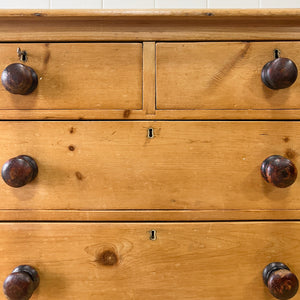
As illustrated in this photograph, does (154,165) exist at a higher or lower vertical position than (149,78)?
lower

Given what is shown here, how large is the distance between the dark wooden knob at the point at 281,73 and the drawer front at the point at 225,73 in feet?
0.12

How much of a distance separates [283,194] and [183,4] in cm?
74

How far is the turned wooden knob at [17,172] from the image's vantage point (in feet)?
1.52

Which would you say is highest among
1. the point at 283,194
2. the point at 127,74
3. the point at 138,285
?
the point at 127,74

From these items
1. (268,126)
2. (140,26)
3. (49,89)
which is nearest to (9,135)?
(49,89)

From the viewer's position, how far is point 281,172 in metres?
0.46

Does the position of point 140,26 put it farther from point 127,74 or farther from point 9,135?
point 9,135

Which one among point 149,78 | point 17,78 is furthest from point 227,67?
point 17,78

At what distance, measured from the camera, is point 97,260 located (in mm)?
527

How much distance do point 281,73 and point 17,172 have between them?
1.66ft

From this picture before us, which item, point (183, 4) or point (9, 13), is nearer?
point (9, 13)

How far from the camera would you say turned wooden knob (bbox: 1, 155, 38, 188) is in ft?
1.52

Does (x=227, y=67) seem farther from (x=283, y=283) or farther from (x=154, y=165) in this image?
(x=283, y=283)

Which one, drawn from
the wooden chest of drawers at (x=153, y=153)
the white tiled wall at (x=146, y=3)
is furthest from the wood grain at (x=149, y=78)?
the white tiled wall at (x=146, y=3)
